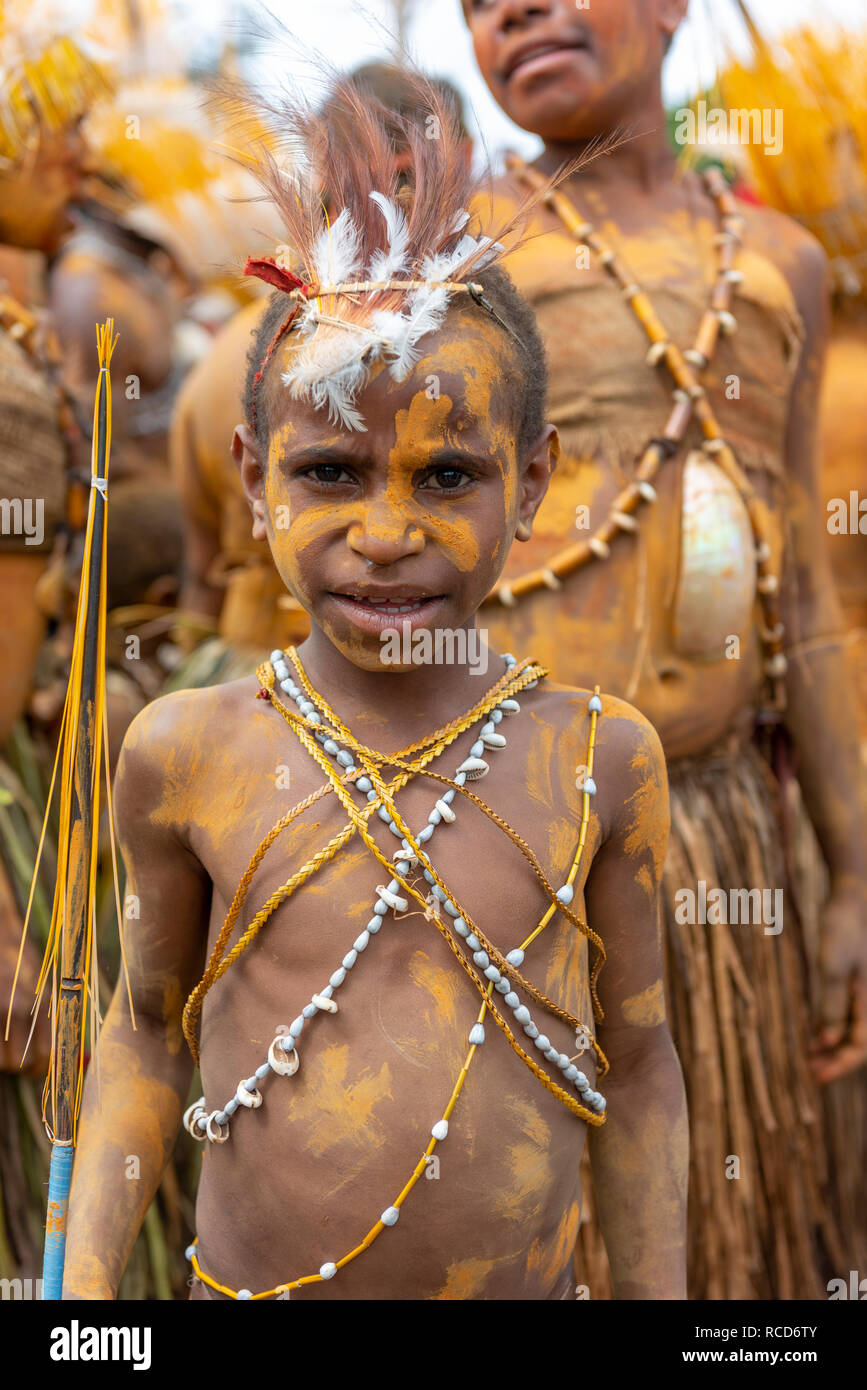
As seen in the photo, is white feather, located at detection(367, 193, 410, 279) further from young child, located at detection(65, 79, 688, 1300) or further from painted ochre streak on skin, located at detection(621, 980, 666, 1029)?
painted ochre streak on skin, located at detection(621, 980, 666, 1029)

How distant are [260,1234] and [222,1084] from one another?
0.14 m

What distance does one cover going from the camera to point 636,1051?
53.7 inches

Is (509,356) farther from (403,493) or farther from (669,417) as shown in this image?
(669,417)

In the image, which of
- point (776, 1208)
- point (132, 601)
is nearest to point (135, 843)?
point (776, 1208)

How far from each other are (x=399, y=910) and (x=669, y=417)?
1002 millimetres

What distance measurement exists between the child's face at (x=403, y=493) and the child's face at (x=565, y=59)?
0.85 m

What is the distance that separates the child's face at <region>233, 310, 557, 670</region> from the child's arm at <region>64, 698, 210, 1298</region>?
238 millimetres

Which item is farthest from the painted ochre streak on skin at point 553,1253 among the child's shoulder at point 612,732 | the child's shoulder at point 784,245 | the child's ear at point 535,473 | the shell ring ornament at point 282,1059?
the child's shoulder at point 784,245

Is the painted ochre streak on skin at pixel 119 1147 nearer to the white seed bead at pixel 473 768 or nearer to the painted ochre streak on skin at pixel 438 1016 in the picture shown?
the painted ochre streak on skin at pixel 438 1016

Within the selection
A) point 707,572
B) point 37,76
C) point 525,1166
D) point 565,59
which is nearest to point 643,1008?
point 525,1166

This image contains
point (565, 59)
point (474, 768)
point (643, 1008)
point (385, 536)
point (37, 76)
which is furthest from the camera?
point (37, 76)

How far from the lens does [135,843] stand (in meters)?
1.29

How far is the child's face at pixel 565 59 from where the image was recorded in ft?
6.05
